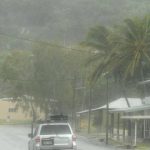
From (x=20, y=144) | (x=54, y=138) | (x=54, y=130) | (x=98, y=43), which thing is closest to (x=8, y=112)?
(x=98, y=43)

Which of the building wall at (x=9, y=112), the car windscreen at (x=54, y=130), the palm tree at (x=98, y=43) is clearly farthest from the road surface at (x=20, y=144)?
the building wall at (x=9, y=112)

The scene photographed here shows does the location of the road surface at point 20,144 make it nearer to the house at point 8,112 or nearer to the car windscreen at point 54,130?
the car windscreen at point 54,130

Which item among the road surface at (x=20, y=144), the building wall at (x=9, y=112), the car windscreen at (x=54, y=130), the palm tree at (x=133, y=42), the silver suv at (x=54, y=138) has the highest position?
the palm tree at (x=133, y=42)

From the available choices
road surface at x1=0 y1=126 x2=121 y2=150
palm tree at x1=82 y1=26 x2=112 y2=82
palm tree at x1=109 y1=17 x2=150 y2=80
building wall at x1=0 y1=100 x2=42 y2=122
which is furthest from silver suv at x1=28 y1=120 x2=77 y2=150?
building wall at x1=0 y1=100 x2=42 y2=122

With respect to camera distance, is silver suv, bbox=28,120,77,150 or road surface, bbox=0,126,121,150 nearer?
silver suv, bbox=28,120,77,150

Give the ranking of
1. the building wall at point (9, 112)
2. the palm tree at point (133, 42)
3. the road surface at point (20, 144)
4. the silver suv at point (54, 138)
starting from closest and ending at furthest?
the silver suv at point (54, 138), the road surface at point (20, 144), the palm tree at point (133, 42), the building wall at point (9, 112)

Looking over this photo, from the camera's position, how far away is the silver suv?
89.7ft

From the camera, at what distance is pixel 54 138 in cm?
2736

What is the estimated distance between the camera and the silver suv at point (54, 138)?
27.3 meters

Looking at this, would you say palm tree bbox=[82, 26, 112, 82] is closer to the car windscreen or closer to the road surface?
the road surface

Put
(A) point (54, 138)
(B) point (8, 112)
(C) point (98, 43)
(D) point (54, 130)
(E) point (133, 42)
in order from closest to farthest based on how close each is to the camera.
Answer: (A) point (54, 138), (D) point (54, 130), (E) point (133, 42), (C) point (98, 43), (B) point (8, 112)

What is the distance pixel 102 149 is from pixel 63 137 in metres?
13.2

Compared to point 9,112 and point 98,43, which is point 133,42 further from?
point 9,112

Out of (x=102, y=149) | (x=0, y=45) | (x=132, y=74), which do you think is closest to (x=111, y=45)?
(x=132, y=74)
